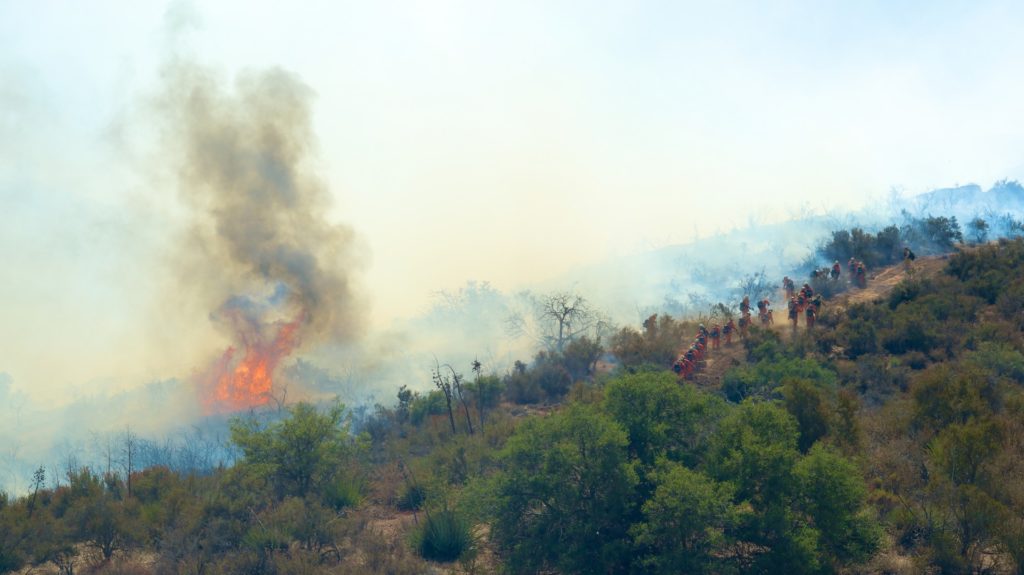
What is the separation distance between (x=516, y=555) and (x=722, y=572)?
340 cm

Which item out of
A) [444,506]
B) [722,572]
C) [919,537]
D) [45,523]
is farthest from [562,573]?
[45,523]

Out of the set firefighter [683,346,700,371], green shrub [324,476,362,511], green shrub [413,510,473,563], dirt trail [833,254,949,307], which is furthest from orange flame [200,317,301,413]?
dirt trail [833,254,949,307]

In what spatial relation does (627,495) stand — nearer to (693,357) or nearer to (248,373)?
(693,357)

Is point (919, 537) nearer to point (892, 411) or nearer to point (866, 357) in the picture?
point (892, 411)

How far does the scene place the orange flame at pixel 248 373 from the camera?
3788 centimetres

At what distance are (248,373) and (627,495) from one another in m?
31.6

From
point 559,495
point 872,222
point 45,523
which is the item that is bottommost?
point 559,495

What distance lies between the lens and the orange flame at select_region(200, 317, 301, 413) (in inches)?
1491

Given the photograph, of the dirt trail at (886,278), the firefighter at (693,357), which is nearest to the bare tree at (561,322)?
the firefighter at (693,357)

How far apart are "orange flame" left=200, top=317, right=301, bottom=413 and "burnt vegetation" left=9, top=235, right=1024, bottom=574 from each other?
1854cm

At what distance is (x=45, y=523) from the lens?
15711 millimetres

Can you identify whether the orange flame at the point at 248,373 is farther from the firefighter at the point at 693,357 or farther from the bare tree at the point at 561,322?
the firefighter at the point at 693,357

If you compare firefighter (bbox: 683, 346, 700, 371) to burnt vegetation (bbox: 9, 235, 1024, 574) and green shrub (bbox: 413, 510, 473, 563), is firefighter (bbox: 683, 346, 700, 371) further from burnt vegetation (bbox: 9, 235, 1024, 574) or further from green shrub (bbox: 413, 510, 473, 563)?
green shrub (bbox: 413, 510, 473, 563)

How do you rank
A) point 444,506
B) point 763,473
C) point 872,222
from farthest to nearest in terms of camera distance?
point 872,222 < point 444,506 < point 763,473
